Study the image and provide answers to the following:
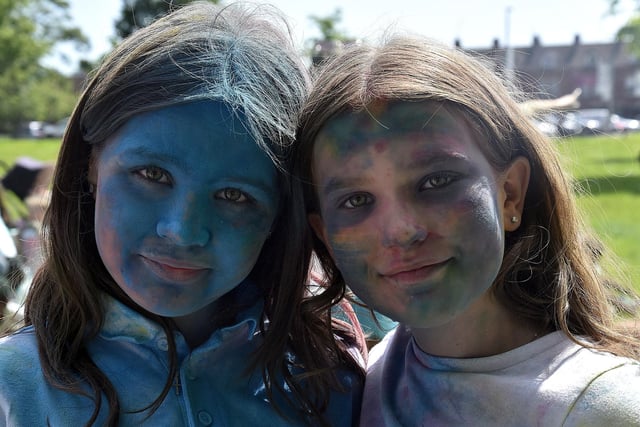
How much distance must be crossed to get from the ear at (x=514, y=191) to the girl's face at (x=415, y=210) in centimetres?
10

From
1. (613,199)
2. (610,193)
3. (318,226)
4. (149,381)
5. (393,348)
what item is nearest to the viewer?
(149,381)

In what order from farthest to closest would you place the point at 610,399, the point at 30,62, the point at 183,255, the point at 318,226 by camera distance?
1. the point at 30,62
2. the point at 318,226
3. the point at 183,255
4. the point at 610,399

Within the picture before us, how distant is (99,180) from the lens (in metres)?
1.71

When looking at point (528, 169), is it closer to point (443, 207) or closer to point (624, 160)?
point (443, 207)

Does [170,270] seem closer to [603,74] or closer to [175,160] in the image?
[175,160]

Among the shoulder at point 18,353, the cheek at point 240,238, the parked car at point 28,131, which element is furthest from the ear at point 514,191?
the parked car at point 28,131

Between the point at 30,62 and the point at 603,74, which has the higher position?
the point at 30,62

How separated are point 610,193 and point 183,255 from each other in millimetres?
13014

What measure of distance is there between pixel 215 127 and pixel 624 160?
1859 centimetres

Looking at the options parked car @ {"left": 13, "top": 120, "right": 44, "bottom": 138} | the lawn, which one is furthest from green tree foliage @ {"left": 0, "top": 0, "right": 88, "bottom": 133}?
the lawn

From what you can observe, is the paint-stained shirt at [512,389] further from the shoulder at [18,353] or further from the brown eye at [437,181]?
the shoulder at [18,353]

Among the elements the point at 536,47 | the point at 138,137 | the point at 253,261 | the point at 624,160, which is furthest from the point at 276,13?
the point at 536,47

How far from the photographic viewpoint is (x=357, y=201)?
65.7 inches

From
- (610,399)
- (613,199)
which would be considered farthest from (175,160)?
(613,199)
